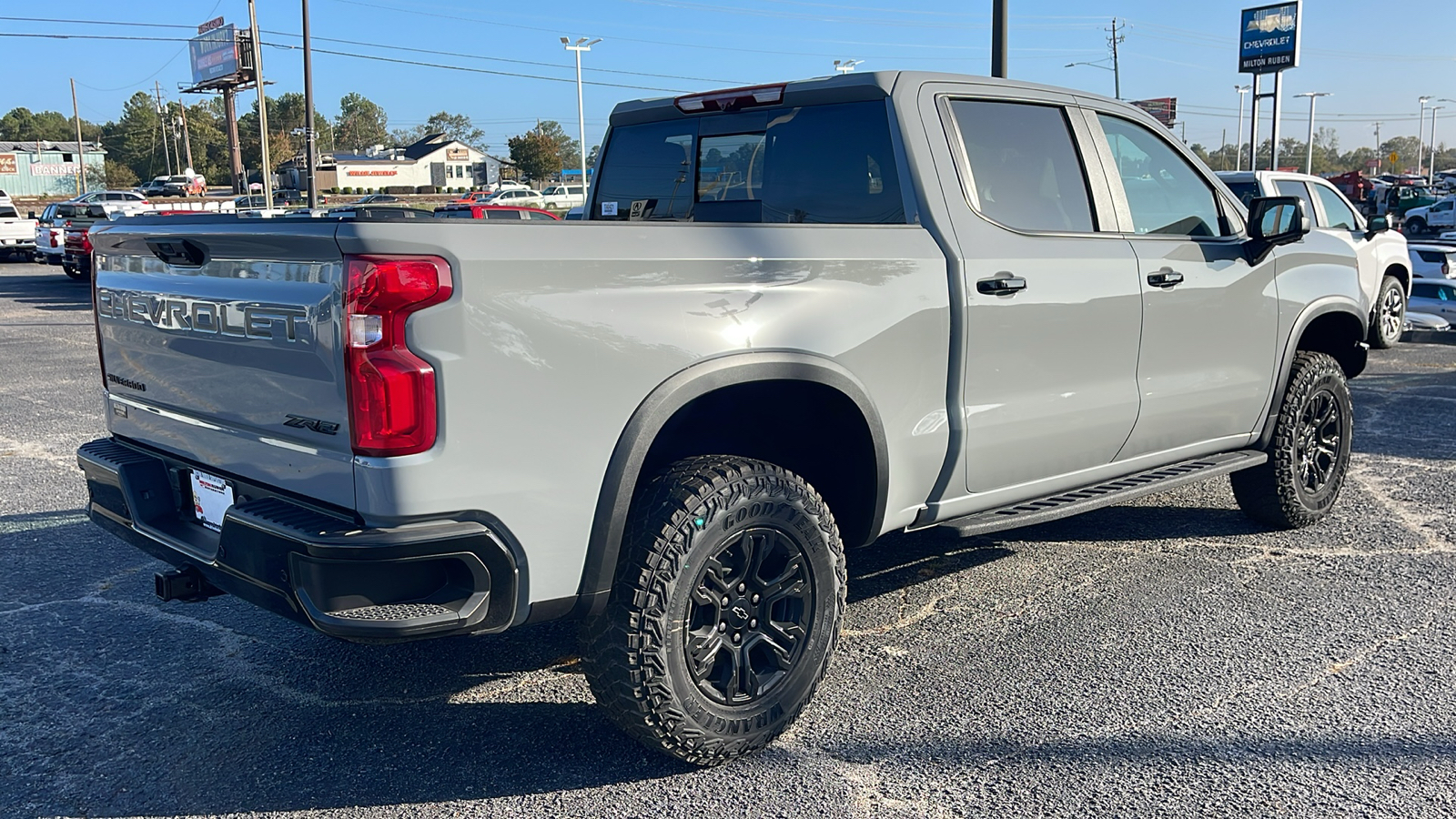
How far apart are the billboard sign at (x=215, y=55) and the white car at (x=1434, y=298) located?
209 feet

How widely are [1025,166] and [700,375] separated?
5.86ft

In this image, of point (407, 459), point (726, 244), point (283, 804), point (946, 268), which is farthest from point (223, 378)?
point (946, 268)

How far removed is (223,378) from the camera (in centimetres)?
309

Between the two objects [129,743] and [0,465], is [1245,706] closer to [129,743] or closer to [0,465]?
[129,743]

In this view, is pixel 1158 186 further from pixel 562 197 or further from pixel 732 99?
pixel 562 197

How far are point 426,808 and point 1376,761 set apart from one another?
8.58 feet

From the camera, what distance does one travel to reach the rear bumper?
2.66 metres

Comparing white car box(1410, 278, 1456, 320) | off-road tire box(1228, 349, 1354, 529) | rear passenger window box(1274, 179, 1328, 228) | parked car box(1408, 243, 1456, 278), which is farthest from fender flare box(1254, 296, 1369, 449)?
parked car box(1408, 243, 1456, 278)

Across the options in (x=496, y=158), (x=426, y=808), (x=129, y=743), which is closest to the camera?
(x=426, y=808)

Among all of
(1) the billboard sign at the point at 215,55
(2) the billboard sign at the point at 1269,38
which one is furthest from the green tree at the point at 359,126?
(2) the billboard sign at the point at 1269,38

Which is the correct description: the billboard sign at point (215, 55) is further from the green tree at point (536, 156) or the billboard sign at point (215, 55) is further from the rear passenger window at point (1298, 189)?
the rear passenger window at point (1298, 189)

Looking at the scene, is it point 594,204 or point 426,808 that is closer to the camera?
point 426,808

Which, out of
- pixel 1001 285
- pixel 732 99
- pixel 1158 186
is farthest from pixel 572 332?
pixel 1158 186

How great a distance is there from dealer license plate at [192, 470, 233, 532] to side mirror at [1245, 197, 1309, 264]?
13.2 ft
